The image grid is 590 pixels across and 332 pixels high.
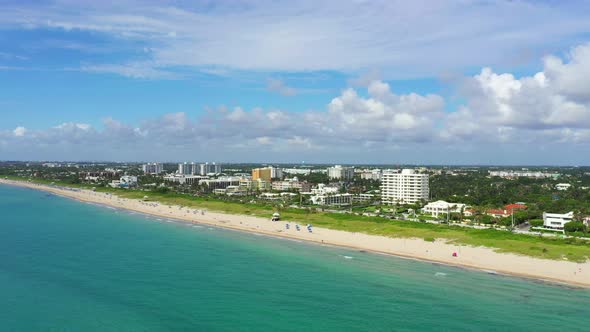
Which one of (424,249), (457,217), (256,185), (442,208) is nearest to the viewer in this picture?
(424,249)

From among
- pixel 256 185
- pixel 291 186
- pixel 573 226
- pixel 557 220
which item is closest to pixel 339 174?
pixel 256 185

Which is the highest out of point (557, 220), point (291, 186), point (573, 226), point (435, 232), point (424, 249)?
point (291, 186)

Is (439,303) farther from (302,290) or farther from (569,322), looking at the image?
(302,290)

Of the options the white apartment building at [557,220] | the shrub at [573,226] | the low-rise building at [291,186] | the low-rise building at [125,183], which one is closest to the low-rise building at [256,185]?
the low-rise building at [291,186]

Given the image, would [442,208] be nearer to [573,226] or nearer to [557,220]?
[557,220]

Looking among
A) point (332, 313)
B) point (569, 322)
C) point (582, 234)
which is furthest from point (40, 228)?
point (582, 234)

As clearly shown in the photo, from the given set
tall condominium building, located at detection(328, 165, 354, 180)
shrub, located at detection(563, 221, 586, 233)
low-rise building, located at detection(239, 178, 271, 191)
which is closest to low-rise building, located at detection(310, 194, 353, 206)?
low-rise building, located at detection(239, 178, 271, 191)

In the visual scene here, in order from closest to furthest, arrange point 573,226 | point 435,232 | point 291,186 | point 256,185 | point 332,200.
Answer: point 435,232 → point 573,226 → point 332,200 → point 291,186 → point 256,185
